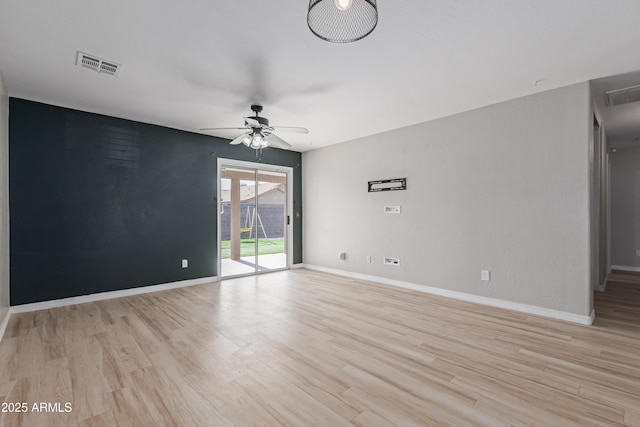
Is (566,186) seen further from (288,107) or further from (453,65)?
(288,107)

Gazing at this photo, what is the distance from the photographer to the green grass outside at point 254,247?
564 centimetres

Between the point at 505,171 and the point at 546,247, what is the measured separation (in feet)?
3.46

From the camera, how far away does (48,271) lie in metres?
3.85

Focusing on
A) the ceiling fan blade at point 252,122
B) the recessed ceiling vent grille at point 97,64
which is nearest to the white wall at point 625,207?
the ceiling fan blade at point 252,122

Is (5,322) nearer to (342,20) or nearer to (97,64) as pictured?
(97,64)

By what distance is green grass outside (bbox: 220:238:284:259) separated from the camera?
5637 millimetres

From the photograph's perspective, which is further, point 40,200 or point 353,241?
point 353,241

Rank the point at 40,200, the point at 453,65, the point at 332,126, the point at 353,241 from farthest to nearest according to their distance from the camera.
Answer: the point at 353,241 → the point at 332,126 → the point at 40,200 → the point at 453,65

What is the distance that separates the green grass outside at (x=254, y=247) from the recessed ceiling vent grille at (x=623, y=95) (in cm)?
571

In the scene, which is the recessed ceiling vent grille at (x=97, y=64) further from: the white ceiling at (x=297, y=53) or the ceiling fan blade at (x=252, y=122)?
the ceiling fan blade at (x=252, y=122)

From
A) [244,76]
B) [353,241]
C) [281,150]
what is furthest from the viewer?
[281,150]

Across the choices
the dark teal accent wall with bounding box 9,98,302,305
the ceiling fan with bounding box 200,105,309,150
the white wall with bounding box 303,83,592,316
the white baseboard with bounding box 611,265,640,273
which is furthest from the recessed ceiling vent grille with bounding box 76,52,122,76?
the white baseboard with bounding box 611,265,640,273

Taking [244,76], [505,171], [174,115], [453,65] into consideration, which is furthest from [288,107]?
[505,171]

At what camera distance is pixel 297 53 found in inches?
105
